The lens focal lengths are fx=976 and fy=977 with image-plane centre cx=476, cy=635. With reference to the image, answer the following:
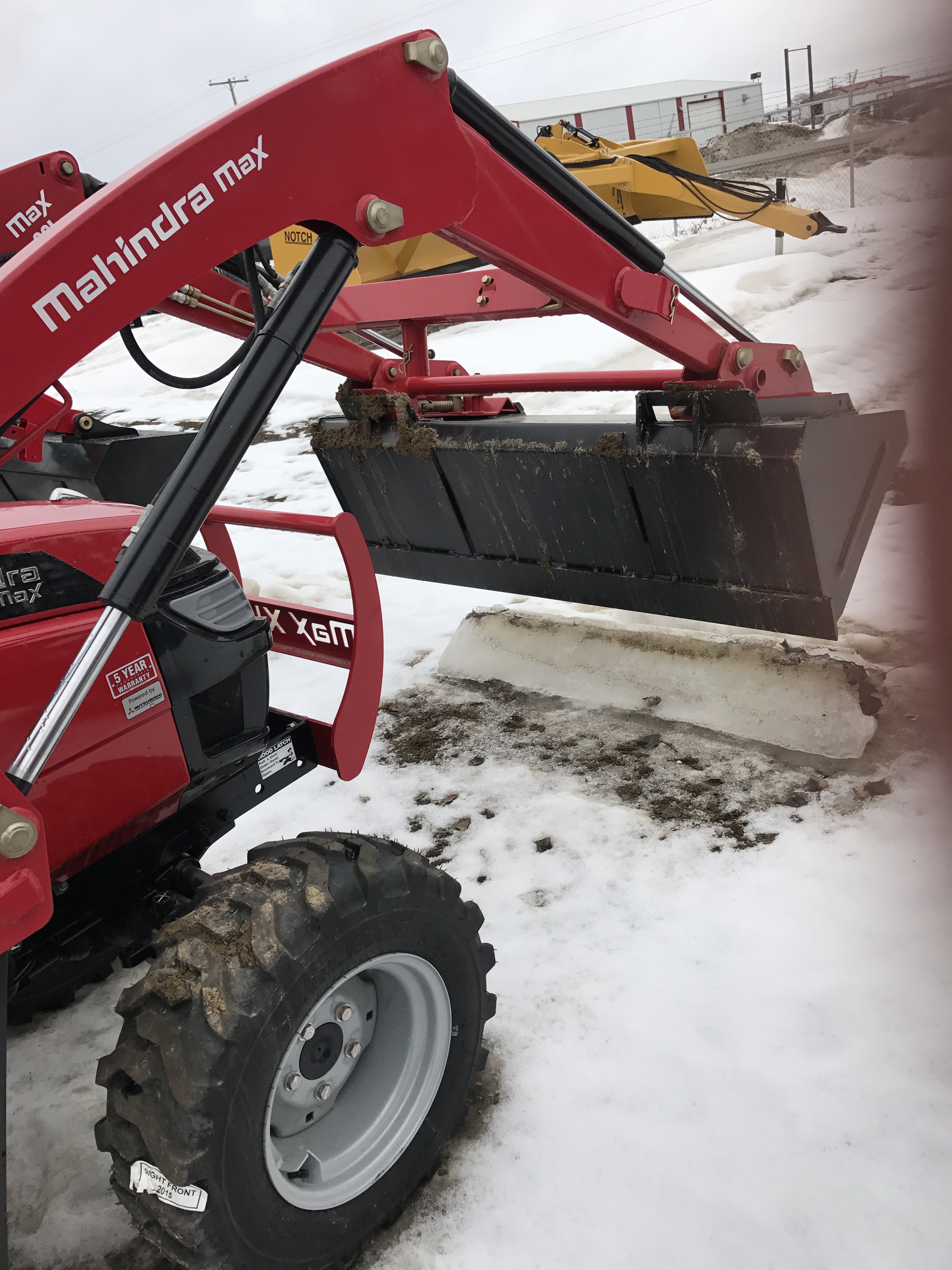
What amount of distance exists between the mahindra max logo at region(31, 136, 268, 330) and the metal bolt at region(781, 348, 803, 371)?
2.01 metres

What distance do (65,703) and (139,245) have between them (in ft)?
2.28

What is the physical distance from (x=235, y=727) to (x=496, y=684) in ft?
Result: 6.75

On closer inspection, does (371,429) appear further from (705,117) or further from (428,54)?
(705,117)

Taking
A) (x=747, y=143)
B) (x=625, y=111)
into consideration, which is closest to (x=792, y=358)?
(x=747, y=143)

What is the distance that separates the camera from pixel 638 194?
846cm

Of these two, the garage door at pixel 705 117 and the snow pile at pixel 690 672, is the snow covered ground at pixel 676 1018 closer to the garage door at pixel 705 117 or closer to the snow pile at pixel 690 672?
the snow pile at pixel 690 672

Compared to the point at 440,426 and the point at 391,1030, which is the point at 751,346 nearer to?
the point at 440,426

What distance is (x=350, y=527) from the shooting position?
86.6 inches

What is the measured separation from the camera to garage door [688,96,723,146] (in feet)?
70.7

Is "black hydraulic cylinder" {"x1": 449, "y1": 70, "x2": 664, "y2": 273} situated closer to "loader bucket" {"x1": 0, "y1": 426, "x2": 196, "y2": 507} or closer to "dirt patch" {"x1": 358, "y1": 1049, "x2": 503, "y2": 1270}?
"dirt patch" {"x1": 358, "y1": 1049, "x2": 503, "y2": 1270}

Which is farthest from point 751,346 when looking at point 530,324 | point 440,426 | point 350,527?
point 530,324

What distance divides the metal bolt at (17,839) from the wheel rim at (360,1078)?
592mm

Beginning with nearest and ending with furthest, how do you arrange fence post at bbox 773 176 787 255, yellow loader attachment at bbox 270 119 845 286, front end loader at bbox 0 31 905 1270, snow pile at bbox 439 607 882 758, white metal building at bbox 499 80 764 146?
1. front end loader at bbox 0 31 905 1270
2. snow pile at bbox 439 607 882 758
3. fence post at bbox 773 176 787 255
4. yellow loader attachment at bbox 270 119 845 286
5. white metal building at bbox 499 80 764 146

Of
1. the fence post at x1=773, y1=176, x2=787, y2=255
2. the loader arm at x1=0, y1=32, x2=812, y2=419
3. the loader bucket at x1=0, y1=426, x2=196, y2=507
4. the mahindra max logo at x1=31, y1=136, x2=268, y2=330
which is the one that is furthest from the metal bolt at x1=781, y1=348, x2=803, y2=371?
the fence post at x1=773, y1=176, x2=787, y2=255
